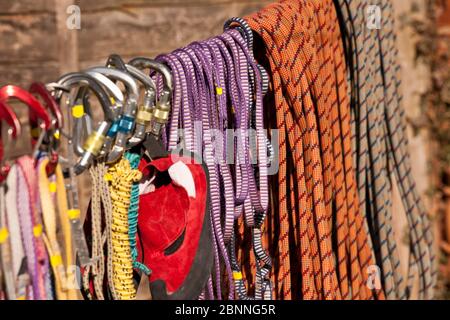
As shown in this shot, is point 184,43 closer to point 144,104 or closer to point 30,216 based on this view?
point 144,104

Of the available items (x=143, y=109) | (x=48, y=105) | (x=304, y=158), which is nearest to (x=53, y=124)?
(x=48, y=105)

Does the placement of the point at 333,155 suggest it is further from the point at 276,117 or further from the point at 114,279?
the point at 114,279

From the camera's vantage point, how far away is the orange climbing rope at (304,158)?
1036 mm

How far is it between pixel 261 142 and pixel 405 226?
1304 millimetres

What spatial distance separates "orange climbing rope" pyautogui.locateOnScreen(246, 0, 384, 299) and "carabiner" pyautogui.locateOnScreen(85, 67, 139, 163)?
281mm

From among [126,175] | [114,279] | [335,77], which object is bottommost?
[114,279]

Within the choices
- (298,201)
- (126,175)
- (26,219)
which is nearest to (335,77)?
(298,201)

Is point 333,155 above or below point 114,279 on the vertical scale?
above

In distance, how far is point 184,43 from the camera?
1.86 meters

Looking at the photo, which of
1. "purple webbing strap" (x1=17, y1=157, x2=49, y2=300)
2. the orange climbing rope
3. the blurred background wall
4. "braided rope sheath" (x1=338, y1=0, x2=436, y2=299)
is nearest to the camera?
"purple webbing strap" (x1=17, y1=157, x2=49, y2=300)

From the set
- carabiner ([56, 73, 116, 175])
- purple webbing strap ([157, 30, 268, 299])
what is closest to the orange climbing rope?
Result: purple webbing strap ([157, 30, 268, 299])

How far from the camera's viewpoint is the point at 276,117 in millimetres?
1049

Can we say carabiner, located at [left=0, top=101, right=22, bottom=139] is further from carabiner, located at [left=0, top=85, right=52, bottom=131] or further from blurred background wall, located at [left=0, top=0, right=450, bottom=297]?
blurred background wall, located at [left=0, top=0, right=450, bottom=297]

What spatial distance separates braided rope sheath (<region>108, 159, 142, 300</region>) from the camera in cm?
79
